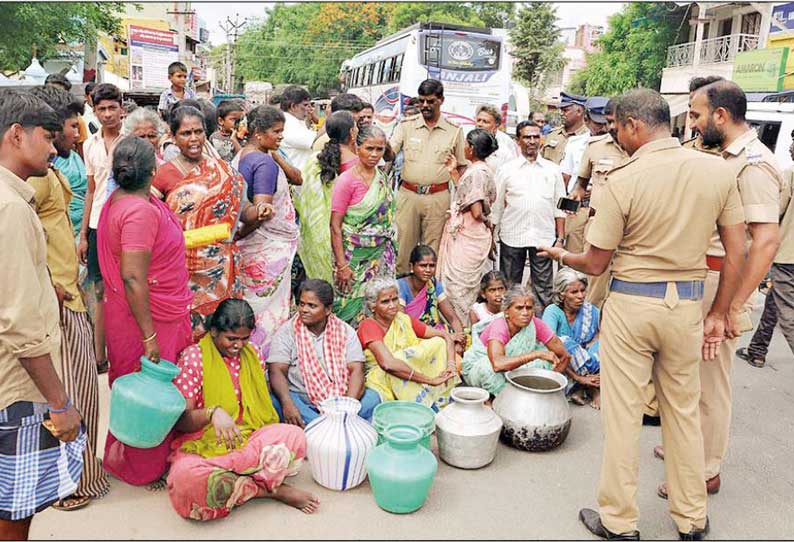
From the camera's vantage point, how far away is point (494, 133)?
5.91 metres

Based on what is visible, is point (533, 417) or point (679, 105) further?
point (679, 105)

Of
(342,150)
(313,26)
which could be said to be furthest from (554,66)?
(342,150)

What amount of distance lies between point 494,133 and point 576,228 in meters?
1.15

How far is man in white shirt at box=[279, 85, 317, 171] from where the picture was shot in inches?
209

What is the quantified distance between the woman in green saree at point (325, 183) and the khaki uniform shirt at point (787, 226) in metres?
3.07

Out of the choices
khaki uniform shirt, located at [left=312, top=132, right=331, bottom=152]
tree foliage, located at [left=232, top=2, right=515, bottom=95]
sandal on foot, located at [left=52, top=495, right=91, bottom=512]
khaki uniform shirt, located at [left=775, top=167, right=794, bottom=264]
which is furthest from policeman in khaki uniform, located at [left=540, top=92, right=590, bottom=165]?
tree foliage, located at [left=232, top=2, right=515, bottom=95]

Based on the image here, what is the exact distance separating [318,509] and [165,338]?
3.43ft

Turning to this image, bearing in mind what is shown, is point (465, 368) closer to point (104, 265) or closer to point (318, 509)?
point (318, 509)

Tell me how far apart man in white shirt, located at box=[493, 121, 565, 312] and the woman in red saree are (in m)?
2.29

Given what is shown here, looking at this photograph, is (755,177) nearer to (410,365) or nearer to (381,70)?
(410,365)

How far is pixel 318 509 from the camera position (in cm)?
292

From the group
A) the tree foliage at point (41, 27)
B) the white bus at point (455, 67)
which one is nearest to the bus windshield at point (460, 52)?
the white bus at point (455, 67)

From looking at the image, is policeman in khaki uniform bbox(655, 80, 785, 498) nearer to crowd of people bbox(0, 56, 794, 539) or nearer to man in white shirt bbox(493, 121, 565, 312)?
crowd of people bbox(0, 56, 794, 539)

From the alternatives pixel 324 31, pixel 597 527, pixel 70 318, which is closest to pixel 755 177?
pixel 597 527
